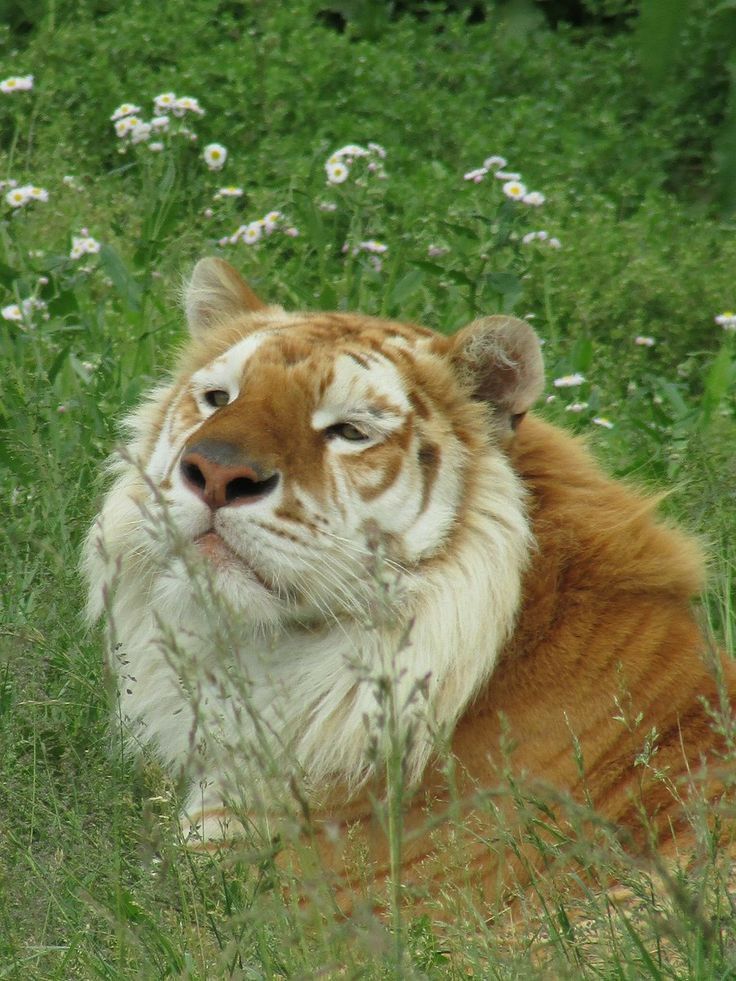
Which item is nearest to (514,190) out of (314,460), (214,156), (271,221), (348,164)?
(348,164)

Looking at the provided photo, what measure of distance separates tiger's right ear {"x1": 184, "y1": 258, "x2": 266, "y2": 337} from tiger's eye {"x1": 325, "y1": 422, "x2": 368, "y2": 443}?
0.72 m

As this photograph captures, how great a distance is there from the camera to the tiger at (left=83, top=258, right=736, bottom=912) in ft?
11.1

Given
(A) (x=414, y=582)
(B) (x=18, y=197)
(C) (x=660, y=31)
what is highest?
(C) (x=660, y=31)

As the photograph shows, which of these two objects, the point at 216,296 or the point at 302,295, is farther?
the point at 302,295

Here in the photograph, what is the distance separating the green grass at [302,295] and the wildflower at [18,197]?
0.21 ft

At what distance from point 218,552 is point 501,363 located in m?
0.86

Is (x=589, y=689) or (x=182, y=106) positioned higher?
(x=589, y=689)

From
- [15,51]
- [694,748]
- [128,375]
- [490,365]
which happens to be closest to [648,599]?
[694,748]

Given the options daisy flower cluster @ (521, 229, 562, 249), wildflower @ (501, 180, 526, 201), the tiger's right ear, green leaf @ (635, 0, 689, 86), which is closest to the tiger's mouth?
the tiger's right ear

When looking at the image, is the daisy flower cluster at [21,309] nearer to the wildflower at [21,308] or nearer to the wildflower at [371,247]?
the wildflower at [21,308]

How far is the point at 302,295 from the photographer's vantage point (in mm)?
6008

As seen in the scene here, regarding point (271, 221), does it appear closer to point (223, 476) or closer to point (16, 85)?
point (16, 85)

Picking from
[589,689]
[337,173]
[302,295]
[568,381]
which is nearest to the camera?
[589,689]

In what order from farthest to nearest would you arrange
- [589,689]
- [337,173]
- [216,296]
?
[337,173], [216,296], [589,689]
